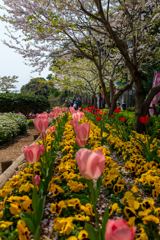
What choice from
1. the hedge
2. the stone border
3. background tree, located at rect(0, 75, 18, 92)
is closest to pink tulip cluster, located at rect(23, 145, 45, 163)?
the stone border

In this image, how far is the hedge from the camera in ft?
45.5

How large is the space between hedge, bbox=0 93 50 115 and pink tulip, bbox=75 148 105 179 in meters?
14.0

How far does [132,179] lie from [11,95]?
13111mm

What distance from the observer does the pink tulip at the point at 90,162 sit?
806 mm

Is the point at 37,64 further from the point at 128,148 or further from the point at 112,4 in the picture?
the point at 128,148

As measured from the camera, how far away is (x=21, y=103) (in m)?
14.5

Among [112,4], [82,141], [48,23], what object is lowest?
[82,141]

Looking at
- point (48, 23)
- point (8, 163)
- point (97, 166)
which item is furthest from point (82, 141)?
point (48, 23)

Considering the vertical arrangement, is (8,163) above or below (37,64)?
below

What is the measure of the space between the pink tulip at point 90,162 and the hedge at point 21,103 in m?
14.0

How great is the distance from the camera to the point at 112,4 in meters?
7.30

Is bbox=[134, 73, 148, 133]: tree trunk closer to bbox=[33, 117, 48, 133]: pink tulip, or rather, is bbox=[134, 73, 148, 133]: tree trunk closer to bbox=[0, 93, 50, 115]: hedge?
bbox=[33, 117, 48, 133]: pink tulip

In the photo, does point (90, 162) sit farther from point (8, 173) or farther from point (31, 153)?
point (8, 173)

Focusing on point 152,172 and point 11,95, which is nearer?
point 152,172
